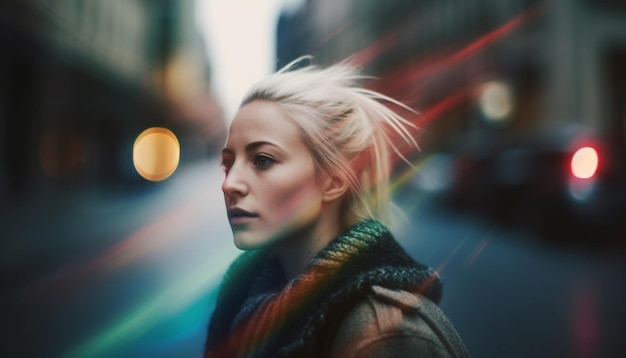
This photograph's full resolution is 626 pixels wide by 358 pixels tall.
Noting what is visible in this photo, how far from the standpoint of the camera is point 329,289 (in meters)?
0.95

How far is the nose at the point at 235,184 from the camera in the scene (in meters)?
0.88

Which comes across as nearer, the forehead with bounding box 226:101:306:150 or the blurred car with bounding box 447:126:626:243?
the forehead with bounding box 226:101:306:150

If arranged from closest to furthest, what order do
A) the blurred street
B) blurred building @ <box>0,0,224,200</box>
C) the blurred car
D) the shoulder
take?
the shoulder < the blurred street < the blurred car < blurred building @ <box>0,0,224,200</box>

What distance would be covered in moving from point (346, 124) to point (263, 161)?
134 mm

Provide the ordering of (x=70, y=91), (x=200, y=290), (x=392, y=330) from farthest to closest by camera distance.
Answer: (x=70, y=91)
(x=200, y=290)
(x=392, y=330)

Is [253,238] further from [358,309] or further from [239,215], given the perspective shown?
[358,309]

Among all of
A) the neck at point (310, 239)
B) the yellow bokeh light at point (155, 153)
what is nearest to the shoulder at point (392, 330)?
the neck at point (310, 239)

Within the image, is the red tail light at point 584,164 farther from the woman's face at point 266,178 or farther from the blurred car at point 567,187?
the woman's face at point 266,178

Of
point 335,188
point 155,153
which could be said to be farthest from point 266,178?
point 155,153

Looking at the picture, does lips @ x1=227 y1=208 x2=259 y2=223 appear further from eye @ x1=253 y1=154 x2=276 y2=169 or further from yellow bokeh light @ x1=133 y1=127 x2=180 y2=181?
yellow bokeh light @ x1=133 y1=127 x2=180 y2=181

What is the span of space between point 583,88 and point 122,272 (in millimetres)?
16538

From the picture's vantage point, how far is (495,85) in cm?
2238

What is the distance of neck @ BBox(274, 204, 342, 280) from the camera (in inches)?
38.1

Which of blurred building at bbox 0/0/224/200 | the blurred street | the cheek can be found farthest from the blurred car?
the cheek
